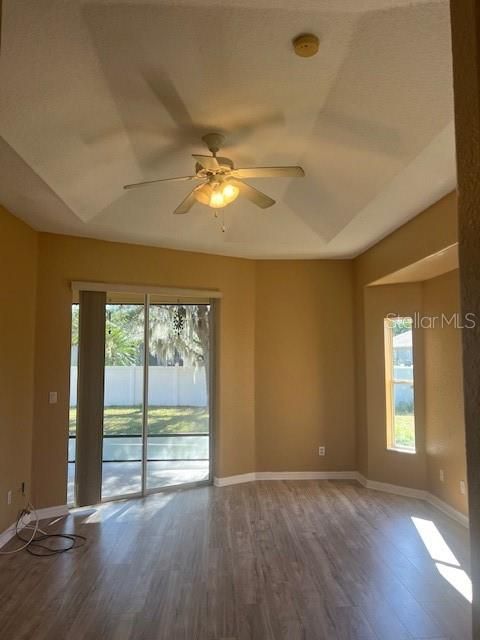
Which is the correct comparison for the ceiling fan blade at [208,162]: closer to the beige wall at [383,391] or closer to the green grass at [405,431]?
the beige wall at [383,391]

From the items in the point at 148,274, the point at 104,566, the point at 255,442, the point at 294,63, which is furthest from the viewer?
the point at 255,442

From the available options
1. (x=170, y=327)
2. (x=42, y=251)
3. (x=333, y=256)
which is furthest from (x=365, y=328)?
(x=42, y=251)

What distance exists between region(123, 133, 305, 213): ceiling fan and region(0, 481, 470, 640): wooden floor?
8.76ft

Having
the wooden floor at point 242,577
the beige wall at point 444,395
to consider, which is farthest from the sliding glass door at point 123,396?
the beige wall at point 444,395

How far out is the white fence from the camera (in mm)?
4609

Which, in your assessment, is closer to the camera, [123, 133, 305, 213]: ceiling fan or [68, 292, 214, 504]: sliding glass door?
[123, 133, 305, 213]: ceiling fan

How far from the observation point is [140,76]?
2.29 m

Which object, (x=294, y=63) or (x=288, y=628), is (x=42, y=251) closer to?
(x=294, y=63)

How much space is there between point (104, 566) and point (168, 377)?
7.12ft

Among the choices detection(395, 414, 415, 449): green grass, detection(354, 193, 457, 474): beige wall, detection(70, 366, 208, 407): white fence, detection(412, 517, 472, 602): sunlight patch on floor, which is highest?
detection(354, 193, 457, 474): beige wall

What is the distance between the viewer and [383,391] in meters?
4.93

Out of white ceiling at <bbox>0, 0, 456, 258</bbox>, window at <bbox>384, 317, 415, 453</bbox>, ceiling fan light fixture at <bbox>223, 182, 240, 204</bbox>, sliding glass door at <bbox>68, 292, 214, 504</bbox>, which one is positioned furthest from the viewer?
window at <bbox>384, 317, 415, 453</bbox>

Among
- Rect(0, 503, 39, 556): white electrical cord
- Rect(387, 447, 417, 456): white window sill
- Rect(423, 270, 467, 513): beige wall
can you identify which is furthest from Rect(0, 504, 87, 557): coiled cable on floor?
Rect(423, 270, 467, 513): beige wall

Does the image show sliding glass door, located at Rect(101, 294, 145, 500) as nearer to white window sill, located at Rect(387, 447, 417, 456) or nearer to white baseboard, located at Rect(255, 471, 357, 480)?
white baseboard, located at Rect(255, 471, 357, 480)
